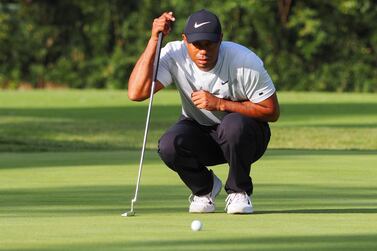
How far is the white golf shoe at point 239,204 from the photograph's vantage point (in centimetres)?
780

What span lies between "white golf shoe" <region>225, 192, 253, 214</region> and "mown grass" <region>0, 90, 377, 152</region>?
8.09 meters

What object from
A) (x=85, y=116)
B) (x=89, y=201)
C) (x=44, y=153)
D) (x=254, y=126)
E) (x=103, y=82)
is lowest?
(x=103, y=82)

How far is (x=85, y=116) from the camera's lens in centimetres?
2478

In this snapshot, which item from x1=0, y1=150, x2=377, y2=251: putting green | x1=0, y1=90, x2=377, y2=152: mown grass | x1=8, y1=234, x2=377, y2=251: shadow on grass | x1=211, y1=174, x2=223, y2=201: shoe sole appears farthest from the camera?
x1=0, y1=90, x2=377, y2=152: mown grass

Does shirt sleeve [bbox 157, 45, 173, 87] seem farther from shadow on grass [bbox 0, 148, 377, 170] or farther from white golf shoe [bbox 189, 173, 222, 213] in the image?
shadow on grass [bbox 0, 148, 377, 170]

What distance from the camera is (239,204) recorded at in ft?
25.6

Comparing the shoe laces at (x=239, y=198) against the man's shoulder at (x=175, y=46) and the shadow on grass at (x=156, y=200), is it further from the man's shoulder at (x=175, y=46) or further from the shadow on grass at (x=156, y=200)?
the man's shoulder at (x=175, y=46)

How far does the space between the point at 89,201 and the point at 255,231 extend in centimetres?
219

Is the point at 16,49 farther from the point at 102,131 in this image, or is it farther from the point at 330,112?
the point at 102,131

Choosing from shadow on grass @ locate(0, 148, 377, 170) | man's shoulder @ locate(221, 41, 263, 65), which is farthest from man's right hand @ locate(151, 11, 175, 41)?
shadow on grass @ locate(0, 148, 377, 170)

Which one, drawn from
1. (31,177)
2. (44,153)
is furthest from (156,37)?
(44,153)

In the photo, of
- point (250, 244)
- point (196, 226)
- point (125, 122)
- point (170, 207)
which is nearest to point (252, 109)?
point (170, 207)

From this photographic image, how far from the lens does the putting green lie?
20.7ft

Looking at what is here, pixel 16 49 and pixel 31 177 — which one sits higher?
pixel 31 177
